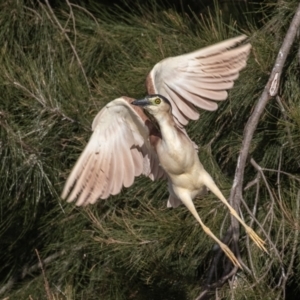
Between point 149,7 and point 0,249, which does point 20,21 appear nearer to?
point 149,7

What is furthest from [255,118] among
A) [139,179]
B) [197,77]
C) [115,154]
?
[139,179]

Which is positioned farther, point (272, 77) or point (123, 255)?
point (123, 255)

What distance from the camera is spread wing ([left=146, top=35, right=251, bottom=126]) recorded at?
1.62 m

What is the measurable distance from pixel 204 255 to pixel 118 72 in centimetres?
45

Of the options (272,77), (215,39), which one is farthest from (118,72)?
(272,77)

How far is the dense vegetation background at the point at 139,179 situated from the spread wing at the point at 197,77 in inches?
4.2

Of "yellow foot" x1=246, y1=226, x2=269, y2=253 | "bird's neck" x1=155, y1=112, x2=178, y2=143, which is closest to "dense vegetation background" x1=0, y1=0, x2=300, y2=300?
"yellow foot" x1=246, y1=226, x2=269, y2=253

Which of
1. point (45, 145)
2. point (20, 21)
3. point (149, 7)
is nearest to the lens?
point (45, 145)

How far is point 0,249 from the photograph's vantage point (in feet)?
7.69

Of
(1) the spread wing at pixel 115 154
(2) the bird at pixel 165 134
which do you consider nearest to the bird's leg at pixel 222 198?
(2) the bird at pixel 165 134

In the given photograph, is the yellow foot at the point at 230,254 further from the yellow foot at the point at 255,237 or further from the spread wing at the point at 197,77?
the spread wing at the point at 197,77

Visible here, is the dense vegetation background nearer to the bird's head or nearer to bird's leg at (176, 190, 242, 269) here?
bird's leg at (176, 190, 242, 269)

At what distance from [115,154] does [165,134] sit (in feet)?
0.43

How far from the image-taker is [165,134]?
5.51 ft
